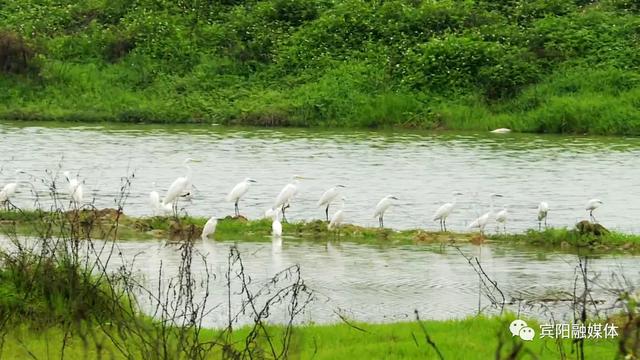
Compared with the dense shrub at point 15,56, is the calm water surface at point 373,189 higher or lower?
lower

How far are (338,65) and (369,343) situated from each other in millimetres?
25114

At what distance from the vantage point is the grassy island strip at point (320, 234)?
549 inches

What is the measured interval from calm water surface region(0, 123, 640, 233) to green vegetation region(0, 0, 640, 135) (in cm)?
147

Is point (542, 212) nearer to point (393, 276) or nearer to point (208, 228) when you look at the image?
point (393, 276)

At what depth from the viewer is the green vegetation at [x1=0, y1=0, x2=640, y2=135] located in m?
30.4

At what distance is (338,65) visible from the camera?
108 feet

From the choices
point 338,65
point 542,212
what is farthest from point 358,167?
point 338,65

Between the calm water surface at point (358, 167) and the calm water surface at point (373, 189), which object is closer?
the calm water surface at point (373, 189)

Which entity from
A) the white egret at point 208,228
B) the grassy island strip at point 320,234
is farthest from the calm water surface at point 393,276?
the grassy island strip at point 320,234

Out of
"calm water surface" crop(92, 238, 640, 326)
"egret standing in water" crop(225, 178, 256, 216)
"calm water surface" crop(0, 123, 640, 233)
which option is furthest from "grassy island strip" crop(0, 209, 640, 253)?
"calm water surface" crop(0, 123, 640, 233)

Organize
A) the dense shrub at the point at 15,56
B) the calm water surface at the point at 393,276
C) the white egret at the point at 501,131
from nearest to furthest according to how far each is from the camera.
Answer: the calm water surface at the point at 393,276
the white egret at the point at 501,131
the dense shrub at the point at 15,56

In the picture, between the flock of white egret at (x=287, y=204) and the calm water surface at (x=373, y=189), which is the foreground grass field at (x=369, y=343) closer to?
the calm water surface at (x=373, y=189)

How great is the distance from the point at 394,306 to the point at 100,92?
2412 cm

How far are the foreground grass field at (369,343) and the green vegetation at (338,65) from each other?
2118 centimetres
